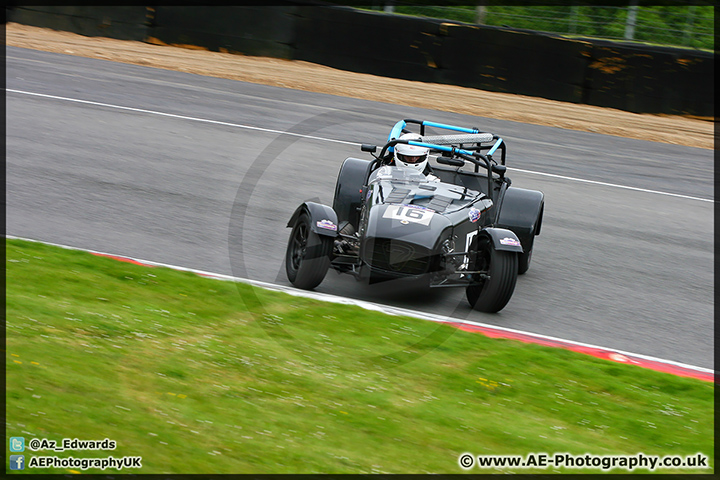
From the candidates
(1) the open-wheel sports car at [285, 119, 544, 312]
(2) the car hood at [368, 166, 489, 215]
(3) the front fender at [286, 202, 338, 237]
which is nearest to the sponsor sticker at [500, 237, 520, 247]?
(1) the open-wheel sports car at [285, 119, 544, 312]

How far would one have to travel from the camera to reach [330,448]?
4250mm

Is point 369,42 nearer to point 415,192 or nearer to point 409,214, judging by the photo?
point 415,192

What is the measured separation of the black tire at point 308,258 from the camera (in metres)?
6.93

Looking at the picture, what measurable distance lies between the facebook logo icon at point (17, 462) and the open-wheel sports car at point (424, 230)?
3.52m

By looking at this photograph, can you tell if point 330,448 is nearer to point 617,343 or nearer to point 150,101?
point 617,343

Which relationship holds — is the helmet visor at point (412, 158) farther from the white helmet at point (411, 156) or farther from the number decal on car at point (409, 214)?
the number decal on car at point (409, 214)

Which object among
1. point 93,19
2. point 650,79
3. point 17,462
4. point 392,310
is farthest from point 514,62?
point 17,462

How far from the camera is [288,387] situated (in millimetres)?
4945

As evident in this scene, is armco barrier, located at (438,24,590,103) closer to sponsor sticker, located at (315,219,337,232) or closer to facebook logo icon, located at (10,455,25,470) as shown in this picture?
sponsor sticker, located at (315,219,337,232)

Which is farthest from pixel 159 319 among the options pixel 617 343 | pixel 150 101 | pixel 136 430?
pixel 150 101

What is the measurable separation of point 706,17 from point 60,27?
15830 millimetres

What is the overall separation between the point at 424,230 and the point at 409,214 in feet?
0.73

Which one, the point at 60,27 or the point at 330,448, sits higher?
the point at 60,27

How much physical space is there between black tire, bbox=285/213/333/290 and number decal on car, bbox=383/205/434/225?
586mm
